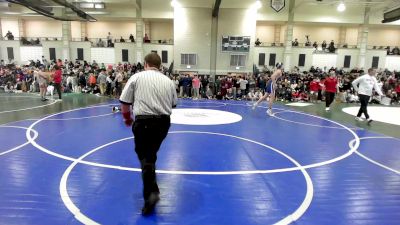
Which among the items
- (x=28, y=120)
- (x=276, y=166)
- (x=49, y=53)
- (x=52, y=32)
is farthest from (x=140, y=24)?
(x=276, y=166)

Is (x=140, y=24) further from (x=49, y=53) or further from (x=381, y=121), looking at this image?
(x=381, y=121)

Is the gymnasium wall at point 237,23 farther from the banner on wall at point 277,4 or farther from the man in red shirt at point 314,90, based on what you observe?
the man in red shirt at point 314,90

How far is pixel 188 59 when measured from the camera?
22.1 metres

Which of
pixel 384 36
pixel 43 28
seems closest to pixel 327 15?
pixel 384 36

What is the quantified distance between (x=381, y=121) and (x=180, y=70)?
15027 mm

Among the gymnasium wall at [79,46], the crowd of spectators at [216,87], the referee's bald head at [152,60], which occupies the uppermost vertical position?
the gymnasium wall at [79,46]

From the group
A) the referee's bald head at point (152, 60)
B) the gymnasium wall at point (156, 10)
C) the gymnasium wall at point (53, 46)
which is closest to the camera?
the referee's bald head at point (152, 60)

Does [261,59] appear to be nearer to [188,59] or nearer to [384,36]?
[188,59]

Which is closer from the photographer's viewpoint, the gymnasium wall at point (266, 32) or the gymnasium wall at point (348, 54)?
the gymnasium wall at point (348, 54)

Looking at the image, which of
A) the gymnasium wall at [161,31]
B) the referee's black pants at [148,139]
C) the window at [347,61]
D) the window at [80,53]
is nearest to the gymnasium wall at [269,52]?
the window at [347,61]

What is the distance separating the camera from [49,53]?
25109 millimetres

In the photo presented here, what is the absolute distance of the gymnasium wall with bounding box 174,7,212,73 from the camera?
70.4ft

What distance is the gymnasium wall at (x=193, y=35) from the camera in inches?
845

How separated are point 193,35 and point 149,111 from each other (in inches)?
759
